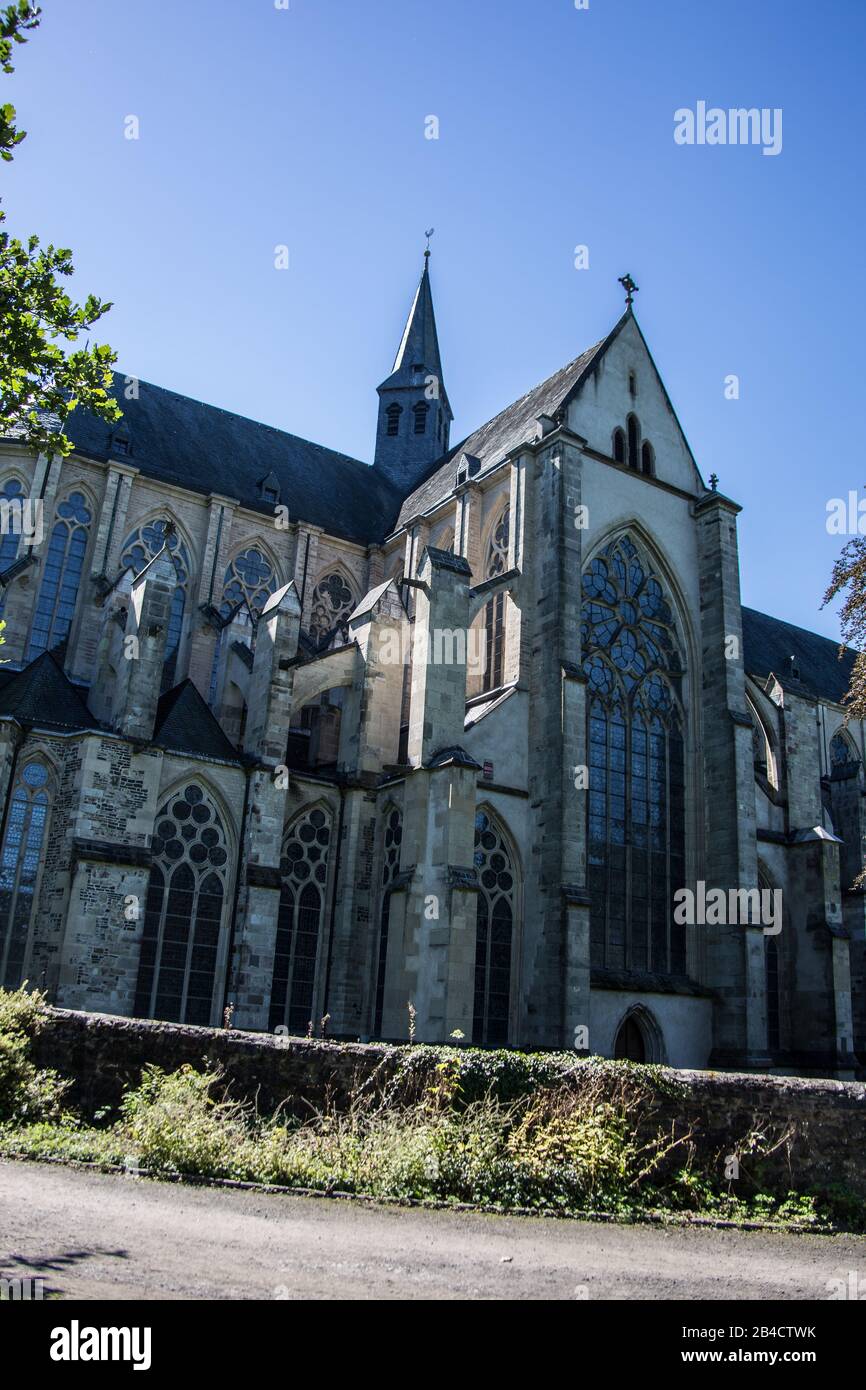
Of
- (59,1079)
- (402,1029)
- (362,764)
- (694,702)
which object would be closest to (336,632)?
(362,764)

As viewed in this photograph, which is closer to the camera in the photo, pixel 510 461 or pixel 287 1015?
pixel 287 1015

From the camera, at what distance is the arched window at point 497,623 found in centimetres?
2420

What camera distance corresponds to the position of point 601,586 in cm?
2591

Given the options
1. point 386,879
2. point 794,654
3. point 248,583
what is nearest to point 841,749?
point 794,654

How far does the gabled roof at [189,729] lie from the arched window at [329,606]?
7018 millimetres

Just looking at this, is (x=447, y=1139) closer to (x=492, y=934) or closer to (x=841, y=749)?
(x=492, y=934)

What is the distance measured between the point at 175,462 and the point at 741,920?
722 inches

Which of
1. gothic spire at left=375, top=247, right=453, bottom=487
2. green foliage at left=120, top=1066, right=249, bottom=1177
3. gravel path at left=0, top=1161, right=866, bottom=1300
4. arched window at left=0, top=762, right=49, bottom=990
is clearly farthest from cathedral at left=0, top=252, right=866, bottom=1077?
gravel path at left=0, top=1161, right=866, bottom=1300

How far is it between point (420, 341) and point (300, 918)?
25.1 metres

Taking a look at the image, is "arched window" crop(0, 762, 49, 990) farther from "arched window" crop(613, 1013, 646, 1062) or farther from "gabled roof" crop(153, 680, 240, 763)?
"arched window" crop(613, 1013, 646, 1062)

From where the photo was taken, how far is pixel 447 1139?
11.2 m

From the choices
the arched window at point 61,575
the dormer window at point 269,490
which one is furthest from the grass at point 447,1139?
the dormer window at point 269,490
